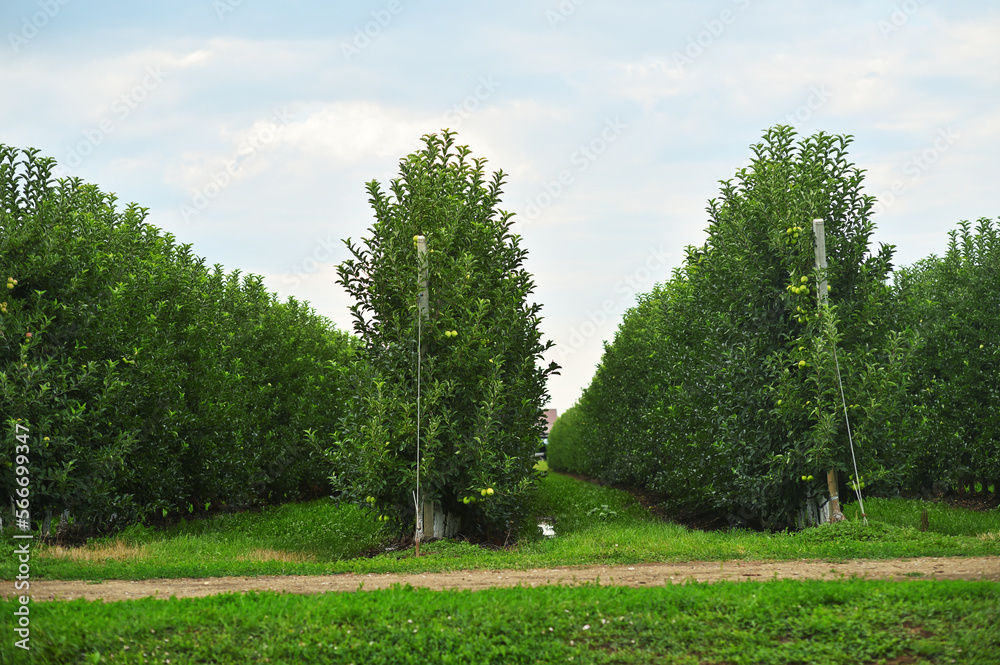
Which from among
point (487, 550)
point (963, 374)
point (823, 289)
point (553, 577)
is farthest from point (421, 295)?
point (963, 374)

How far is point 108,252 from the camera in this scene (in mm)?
16734

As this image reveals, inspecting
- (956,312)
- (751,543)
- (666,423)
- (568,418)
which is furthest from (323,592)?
(568,418)

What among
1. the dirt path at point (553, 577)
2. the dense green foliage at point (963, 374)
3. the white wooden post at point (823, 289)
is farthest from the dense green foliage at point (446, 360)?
the dense green foliage at point (963, 374)

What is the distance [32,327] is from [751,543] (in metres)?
12.9

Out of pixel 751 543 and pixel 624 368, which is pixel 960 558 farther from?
pixel 624 368

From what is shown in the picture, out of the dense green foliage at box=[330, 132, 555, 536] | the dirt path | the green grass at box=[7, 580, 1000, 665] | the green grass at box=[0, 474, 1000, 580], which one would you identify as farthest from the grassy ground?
the dense green foliage at box=[330, 132, 555, 536]

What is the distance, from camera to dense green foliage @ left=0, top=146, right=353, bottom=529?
13953 millimetres

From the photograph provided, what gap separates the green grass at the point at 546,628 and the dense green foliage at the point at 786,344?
240 inches

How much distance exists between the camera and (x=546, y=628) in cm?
734

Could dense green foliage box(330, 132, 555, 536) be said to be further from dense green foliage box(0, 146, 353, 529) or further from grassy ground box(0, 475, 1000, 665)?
grassy ground box(0, 475, 1000, 665)

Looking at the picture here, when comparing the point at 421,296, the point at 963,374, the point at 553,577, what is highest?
the point at 421,296

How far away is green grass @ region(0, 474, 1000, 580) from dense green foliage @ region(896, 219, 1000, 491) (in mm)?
3344

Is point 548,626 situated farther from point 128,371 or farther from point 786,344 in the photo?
point 128,371

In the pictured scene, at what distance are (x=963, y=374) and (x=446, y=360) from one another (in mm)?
15101
